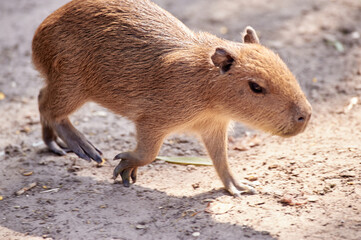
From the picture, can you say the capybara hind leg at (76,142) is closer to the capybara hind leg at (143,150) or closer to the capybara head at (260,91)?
the capybara hind leg at (143,150)

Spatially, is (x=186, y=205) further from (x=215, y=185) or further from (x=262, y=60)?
(x=262, y=60)

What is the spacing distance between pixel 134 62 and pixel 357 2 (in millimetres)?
5760

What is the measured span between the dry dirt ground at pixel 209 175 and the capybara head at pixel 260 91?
714mm

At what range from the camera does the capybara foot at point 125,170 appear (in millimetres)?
4855

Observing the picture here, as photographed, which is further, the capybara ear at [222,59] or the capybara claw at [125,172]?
the capybara claw at [125,172]

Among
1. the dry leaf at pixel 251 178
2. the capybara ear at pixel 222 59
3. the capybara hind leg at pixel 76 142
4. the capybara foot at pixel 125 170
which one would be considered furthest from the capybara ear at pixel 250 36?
the capybara hind leg at pixel 76 142

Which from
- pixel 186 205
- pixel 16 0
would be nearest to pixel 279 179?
pixel 186 205

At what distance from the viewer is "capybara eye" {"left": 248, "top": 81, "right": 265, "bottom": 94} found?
4.31 m

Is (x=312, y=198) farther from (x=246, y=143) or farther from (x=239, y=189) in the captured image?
(x=246, y=143)

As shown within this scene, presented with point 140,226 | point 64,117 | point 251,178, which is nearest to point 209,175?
point 251,178

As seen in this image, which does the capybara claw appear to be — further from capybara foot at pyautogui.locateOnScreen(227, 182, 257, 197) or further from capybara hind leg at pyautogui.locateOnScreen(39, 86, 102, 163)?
capybara foot at pyautogui.locateOnScreen(227, 182, 257, 197)

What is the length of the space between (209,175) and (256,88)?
54.8 inches

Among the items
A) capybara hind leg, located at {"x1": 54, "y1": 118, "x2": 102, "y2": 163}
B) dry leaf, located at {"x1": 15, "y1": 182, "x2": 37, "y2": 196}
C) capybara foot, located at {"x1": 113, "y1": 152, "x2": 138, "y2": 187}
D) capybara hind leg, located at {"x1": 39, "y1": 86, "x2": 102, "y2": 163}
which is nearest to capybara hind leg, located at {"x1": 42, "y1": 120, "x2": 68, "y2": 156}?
capybara hind leg, located at {"x1": 39, "y1": 86, "x2": 102, "y2": 163}

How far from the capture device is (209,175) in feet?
17.6
